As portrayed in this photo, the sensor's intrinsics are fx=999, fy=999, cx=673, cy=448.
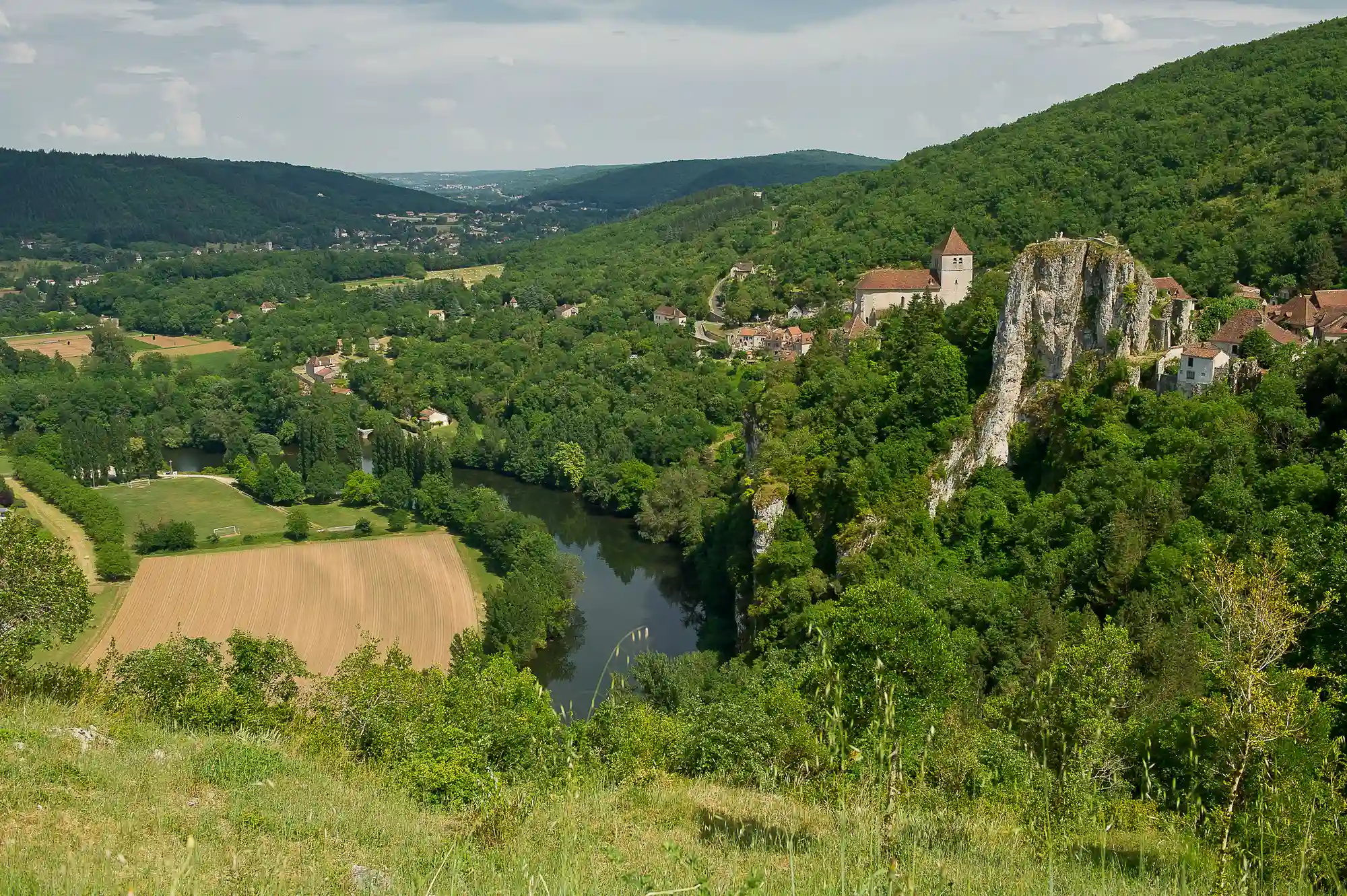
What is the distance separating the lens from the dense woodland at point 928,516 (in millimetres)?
9070

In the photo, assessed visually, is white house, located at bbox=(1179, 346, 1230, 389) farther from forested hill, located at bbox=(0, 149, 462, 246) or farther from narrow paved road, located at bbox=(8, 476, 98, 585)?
forested hill, located at bbox=(0, 149, 462, 246)

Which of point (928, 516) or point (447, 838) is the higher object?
point (447, 838)

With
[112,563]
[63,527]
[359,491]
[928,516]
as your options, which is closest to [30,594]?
[928,516]

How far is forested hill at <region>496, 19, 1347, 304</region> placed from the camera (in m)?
41.5

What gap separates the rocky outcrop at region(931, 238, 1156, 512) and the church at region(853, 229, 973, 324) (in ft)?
52.0

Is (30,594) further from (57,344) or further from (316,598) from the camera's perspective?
(57,344)

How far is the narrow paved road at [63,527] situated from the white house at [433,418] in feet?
76.5

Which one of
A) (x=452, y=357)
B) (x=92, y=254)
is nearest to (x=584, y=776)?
(x=452, y=357)

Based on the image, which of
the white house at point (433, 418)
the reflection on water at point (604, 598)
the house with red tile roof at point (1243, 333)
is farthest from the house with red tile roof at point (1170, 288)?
the white house at point (433, 418)

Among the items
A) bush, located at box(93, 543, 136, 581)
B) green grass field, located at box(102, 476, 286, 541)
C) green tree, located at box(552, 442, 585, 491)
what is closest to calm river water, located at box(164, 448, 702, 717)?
green tree, located at box(552, 442, 585, 491)

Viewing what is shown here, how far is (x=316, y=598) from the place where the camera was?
1487 inches

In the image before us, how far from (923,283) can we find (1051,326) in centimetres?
1951

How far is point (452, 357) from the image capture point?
76438 mm

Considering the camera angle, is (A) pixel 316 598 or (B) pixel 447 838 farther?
(A) pixel 316 598
